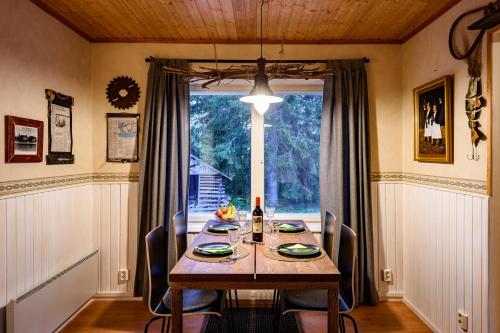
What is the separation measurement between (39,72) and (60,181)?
2.76 ft

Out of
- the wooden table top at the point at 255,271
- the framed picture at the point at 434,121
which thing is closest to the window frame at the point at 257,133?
the framed picture at the point at 434,121

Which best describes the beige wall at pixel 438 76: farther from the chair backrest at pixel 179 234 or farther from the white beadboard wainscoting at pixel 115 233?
the white beadboard wainscoting at pixel 115 233

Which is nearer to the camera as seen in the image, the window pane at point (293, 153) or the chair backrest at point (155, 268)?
the chair backrest at point (155, 268)

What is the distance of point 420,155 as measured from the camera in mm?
2967

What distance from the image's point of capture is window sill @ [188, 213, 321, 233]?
3420 millimetres

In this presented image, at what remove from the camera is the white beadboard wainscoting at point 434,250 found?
89.4 inches

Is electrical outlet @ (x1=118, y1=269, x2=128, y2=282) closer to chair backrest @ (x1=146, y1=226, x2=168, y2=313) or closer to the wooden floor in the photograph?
the wooden floor

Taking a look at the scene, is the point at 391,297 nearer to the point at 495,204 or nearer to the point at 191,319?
the point at 495,204

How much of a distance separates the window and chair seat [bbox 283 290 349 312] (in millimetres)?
1234

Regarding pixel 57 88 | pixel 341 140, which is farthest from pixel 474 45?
pixel 57 88

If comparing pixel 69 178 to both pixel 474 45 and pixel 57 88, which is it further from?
pixel 474 45

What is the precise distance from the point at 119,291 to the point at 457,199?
2982 millimetres

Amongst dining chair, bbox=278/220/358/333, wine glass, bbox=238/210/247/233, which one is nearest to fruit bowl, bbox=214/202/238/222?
wine glass, bbox=238/210/247/233

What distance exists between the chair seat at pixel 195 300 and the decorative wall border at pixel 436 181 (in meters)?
1.82
